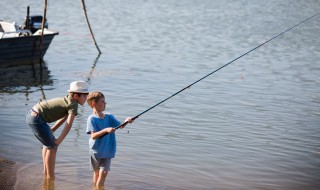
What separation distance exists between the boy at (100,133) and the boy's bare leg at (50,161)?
637 millimetres

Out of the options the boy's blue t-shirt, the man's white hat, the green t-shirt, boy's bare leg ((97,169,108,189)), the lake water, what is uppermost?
the man's white hat

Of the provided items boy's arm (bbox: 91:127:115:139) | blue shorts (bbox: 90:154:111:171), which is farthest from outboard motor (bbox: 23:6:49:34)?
boy's arm (bbox: 91:127:115:139)

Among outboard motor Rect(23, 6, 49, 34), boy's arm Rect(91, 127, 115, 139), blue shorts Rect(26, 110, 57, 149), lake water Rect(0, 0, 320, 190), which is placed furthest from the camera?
outboard motor Rect(23, 6, 49, 34)

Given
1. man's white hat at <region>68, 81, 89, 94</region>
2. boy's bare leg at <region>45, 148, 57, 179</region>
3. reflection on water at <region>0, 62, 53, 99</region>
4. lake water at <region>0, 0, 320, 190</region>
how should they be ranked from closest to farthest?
1. man's white hat at <region>68, 81, 89, 94</region>
2. boy's bare leg at <region>45, 148, 57, 179</region>
3. lake water at <region>0, 0, 320, 190</region>
4. reflection on water at <region>0, 62, 53, 99</region>

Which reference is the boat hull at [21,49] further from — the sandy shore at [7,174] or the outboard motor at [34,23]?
the sandy shore at [7,174]

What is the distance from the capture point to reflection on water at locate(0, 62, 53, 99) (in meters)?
14.8

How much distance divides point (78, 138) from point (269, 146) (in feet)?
10.9

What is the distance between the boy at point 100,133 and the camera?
6.47 metres

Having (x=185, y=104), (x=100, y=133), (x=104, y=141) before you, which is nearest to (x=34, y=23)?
(x=185, y=104)

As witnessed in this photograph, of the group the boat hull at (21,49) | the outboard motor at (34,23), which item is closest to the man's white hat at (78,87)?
the boat hull at (21,49)

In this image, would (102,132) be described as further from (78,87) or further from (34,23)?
A: (34,23)

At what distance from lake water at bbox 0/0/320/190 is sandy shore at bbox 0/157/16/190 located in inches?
5.1

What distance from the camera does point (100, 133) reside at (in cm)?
Result: 645

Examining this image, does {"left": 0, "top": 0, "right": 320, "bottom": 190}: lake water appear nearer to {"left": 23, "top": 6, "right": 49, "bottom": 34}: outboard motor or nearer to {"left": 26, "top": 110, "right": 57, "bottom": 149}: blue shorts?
{"left": 26, "top": 110, "right": 57, "bottom": 149}: blue shorts
